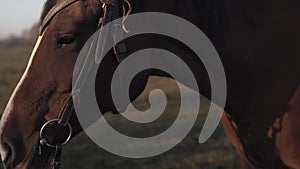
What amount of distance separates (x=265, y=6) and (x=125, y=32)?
0.73 meters

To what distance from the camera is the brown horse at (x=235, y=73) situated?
2076 mm

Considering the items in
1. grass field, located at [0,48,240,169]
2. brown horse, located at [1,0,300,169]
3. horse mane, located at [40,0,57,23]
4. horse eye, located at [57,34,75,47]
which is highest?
horse mane, located at [40,0,57,23]

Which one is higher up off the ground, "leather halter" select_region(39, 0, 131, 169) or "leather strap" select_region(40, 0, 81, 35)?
"leather strap" select_region(40, 0, 81, 35)

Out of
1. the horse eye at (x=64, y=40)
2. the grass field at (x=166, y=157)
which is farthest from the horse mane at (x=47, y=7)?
the grass field at (x=166, y=157)

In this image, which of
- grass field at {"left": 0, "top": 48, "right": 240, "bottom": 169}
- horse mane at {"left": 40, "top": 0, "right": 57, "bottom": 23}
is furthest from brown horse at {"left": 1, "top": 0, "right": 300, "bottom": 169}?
grass field at {"left": 0, "top": 48, "right": 240, "bottom": 169}

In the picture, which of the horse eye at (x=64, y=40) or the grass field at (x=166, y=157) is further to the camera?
the grass field at (x=166, y=157)

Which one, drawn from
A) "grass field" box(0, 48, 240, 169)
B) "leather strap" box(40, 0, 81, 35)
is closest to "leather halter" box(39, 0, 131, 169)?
"leather strap" box(40, 0, 81, 35)

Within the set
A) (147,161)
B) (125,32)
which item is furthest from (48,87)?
(147,161)

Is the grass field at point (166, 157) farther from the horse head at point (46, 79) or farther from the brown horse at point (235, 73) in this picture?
the horse head at point (46, 79)

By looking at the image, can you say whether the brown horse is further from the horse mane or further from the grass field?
the grass field

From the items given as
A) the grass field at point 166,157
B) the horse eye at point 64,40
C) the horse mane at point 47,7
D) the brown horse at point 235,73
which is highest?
the horse mane at point 47,7

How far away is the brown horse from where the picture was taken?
2076 mm

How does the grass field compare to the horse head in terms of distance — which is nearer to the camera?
the horse head

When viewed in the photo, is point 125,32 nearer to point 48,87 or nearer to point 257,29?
point 48,87
